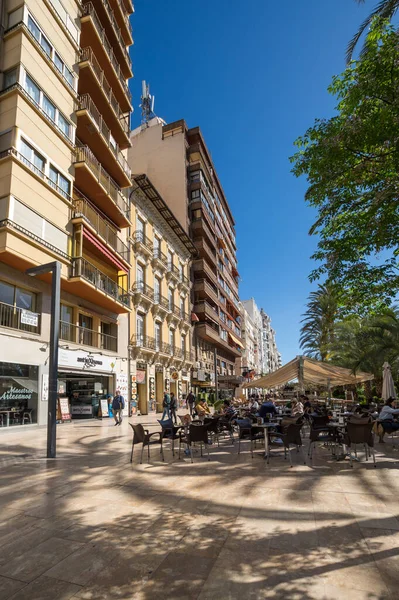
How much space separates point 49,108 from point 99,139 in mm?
3929

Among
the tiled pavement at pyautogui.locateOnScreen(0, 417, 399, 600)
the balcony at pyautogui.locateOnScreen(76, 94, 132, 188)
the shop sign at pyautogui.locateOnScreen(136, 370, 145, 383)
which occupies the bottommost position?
the tiled pavement at pyautogui.locateOnScreen(0, 417, 399, 600)

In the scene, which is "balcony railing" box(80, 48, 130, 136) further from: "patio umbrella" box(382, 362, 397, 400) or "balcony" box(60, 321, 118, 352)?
"patio umbrella" box(382, 362, 397, 400)

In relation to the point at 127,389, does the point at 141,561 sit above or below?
below

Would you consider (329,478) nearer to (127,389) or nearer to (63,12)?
(127,389)

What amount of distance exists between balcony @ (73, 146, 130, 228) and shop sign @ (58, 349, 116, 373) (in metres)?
8.46

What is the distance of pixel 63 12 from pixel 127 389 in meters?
20.2

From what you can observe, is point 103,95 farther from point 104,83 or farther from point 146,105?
point 146,105

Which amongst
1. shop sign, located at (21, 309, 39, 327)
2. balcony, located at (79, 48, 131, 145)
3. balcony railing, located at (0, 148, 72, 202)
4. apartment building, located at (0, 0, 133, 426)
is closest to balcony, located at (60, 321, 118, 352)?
apartment building, located at (0, 0, 133, 426)

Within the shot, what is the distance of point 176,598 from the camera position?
115 inches

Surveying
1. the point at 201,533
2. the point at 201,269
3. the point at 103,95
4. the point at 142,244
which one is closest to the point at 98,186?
the point at 103,95

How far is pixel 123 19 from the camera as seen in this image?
79.0 ft

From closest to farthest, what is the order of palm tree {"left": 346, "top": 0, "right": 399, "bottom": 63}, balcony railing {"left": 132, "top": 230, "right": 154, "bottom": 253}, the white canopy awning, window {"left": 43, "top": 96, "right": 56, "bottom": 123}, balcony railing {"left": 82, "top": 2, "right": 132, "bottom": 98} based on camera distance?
palm tree {"left": 346, "top": 0, "right": 399, "bottom": 63} → the white canopy awning → window {"left": 43, "top": 96, "right": 56, "bottom": 123} → balcony railing {"left": 82, "top": 2, "right": 132, "bottom": 98} → balcony railing {"left": 132, "top": 230, "right": 154, "bottom": 253}

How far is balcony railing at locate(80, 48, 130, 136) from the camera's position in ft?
64.5

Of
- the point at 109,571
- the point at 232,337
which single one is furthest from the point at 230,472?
the point at 232,337
